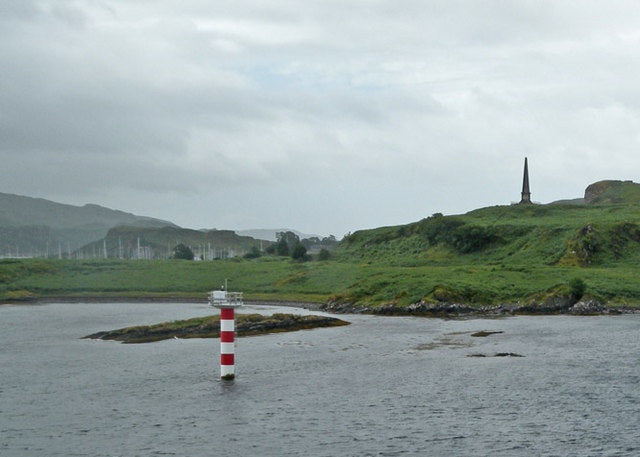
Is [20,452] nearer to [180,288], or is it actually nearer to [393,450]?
[393,450]

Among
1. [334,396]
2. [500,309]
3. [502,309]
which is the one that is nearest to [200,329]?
[334,396]

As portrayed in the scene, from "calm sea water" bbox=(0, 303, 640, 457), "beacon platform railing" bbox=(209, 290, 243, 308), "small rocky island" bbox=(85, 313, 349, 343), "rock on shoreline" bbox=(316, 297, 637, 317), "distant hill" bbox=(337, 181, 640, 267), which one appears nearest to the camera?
"calm sea water" bbox=(0, 303, 640, 457)

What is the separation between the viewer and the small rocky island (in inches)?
3654

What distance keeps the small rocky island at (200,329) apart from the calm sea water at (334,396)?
350 centimetres

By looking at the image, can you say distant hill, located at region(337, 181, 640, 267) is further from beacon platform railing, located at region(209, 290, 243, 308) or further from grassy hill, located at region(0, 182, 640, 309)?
beacon platform railing, located at region(209, 290, 243, 308)

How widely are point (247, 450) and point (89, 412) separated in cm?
1437

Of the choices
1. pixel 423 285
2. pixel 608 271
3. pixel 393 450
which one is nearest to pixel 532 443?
pixel 393 450

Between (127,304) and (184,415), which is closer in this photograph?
(184,415)

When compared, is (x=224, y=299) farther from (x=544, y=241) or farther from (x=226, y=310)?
(x=544, y=241)

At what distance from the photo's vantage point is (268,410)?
5075cm

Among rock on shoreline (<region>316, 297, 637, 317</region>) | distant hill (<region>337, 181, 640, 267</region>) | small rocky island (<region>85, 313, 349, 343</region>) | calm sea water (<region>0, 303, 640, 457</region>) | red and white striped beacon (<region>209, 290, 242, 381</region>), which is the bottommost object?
calm sea water (<region>0, 303, 640, 457</region>)

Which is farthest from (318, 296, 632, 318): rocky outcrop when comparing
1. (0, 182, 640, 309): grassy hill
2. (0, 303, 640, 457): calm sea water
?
(0, 303, 640, 457): calm sea water

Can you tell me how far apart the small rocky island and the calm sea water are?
11.5 ft

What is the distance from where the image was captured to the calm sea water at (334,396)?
4281 cm
